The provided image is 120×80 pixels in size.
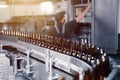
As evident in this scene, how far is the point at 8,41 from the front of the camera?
2.37 meters

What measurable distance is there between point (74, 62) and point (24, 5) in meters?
1.06

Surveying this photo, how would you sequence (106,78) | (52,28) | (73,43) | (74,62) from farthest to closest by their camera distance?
(52,28), (73,43), (74,62), (106,78)

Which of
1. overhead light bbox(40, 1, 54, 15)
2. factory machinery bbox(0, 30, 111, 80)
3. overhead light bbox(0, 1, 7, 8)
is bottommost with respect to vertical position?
factory machinery bbox(0, 30, 111, 80)

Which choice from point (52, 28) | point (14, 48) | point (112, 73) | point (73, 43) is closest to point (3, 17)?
point (14, 48)

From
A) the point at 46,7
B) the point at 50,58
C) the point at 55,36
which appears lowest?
the point at 50,58

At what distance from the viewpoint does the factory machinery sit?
1402 millimetres

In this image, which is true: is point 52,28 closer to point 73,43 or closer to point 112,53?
point 73,43

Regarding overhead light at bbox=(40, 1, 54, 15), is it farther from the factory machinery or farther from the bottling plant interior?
the factory machinery

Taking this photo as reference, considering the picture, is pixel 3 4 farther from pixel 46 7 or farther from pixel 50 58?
pixel 50 58

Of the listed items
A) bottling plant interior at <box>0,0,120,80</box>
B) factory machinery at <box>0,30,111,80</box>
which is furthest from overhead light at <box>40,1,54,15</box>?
factory machinery at <box>0,30,111,80</box>

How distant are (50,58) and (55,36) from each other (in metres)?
0.53

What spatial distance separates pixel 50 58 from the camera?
1.64 m

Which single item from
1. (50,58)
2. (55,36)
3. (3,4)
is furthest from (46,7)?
(50,58)

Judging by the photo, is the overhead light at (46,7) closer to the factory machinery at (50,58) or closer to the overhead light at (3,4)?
the factory machinery at (50,58)
